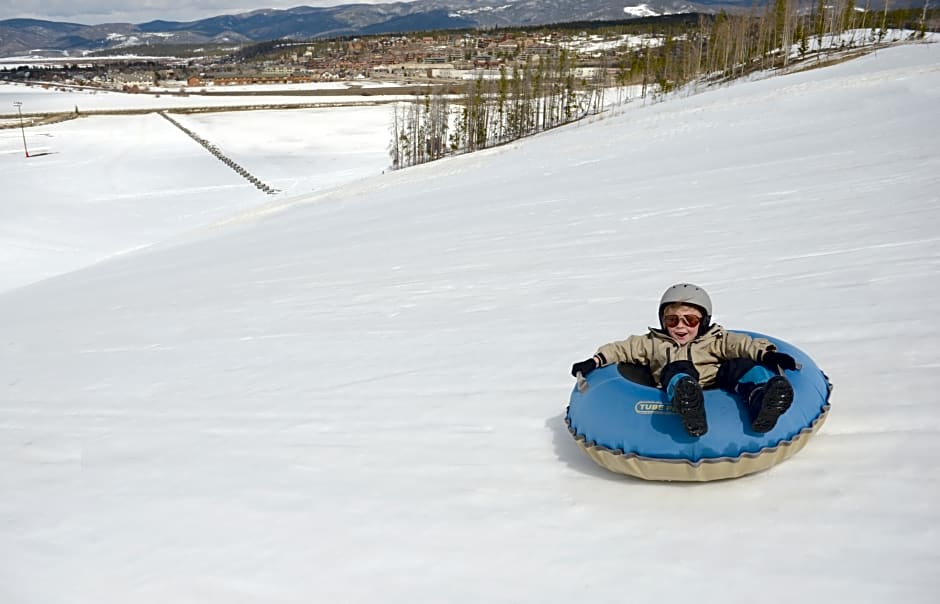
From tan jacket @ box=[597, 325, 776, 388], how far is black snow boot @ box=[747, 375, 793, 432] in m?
0.32

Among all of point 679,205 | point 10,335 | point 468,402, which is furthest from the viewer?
point 679,205

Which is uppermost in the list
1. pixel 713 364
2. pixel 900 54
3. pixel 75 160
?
pixel 900 54

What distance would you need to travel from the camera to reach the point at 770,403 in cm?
325

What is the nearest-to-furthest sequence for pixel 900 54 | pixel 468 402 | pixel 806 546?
pixel 806 546
pixel 468 402
pixel 900 54

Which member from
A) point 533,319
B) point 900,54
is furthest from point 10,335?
point 900,54

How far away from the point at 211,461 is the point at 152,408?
5.54 feet

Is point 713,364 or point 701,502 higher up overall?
point 713,364

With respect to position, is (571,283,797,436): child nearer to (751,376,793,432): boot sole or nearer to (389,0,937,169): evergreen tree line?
(751,376,793,432): boot sole

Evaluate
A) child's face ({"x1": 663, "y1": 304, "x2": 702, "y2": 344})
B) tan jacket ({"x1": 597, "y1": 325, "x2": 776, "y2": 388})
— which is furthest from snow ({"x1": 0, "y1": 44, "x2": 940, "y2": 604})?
child's face ({"x1": 663, "y1": 304, "x2": 702, "y2": 344})

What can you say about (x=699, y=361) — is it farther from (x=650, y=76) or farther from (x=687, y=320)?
(x=650, y=76)

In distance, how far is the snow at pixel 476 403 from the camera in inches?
132

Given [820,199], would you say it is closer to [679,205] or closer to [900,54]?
[679,205]

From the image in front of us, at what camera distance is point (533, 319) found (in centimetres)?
707

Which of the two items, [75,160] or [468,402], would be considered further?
[75,160]
